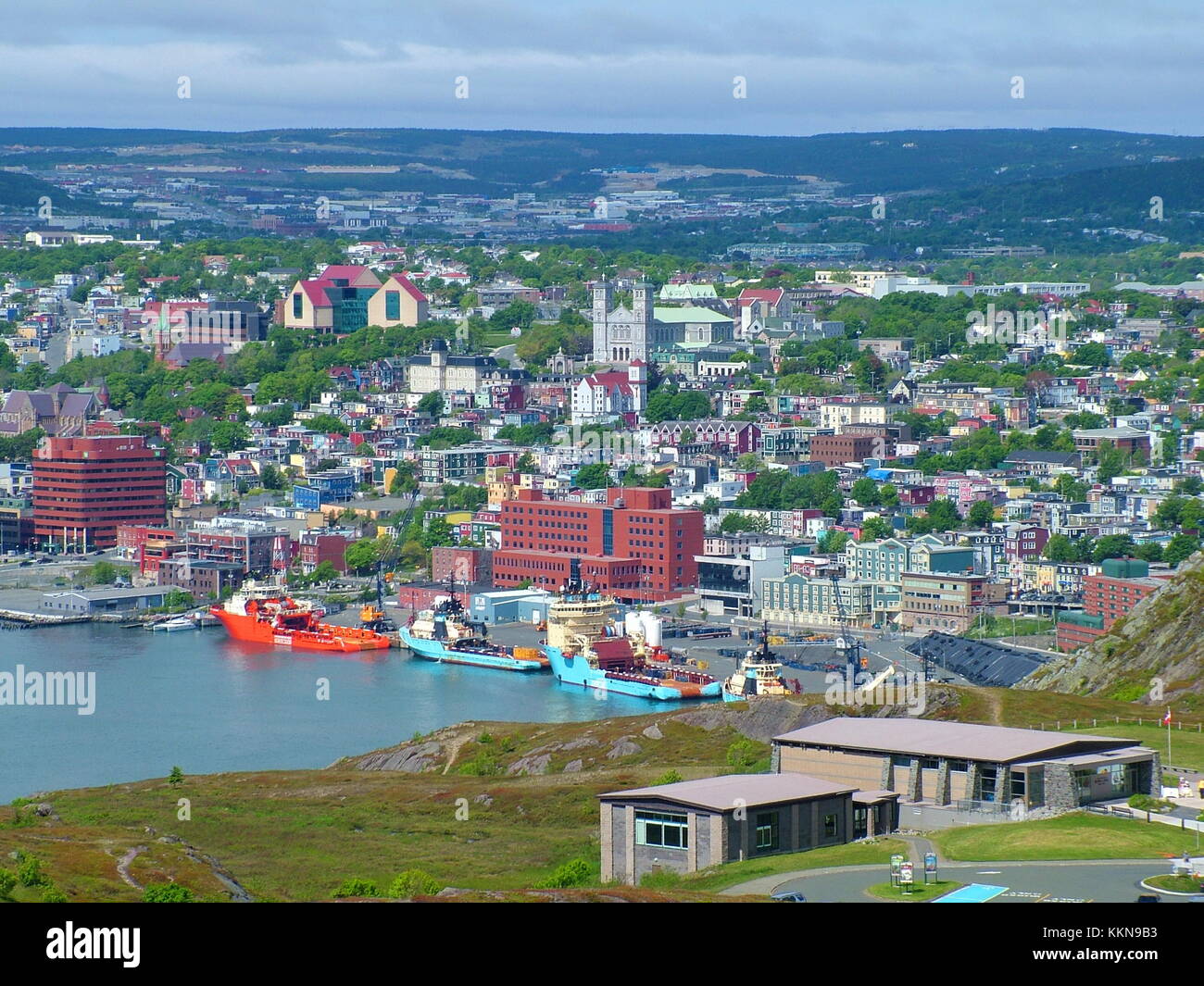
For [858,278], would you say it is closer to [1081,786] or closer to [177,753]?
[177,753]

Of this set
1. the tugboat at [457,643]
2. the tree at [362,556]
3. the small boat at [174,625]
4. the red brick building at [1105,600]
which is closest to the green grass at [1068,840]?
the red brick building at [1105,600]

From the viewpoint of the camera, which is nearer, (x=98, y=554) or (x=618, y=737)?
(x=618, y=737)

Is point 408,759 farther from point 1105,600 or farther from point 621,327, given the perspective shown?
point 621,327

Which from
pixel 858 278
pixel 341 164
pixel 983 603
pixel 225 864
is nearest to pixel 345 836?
pixel 225 864

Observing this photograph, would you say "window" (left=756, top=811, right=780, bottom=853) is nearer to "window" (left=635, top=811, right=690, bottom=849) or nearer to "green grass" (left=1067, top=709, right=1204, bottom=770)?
"window" (left=635, top=811, right=690, bottom=849)

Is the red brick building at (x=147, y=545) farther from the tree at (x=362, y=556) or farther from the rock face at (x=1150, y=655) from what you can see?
the rock face at (x=1150, y=655)

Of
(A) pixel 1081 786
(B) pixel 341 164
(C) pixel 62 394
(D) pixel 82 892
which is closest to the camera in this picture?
(D) pixel 82 892

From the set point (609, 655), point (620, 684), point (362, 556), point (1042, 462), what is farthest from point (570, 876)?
point (1042, 462)
